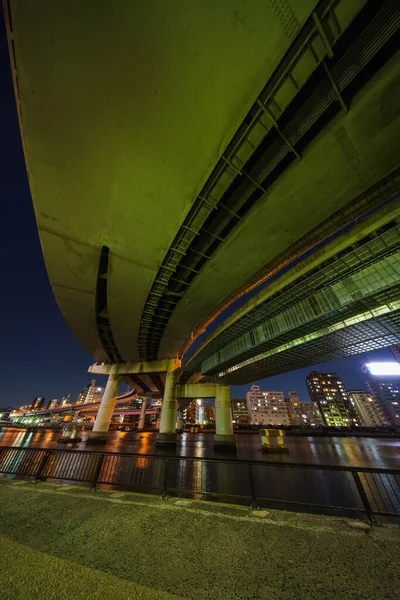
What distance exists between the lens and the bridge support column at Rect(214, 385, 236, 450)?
23.5 m

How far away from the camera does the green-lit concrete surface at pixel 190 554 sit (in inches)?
90.2

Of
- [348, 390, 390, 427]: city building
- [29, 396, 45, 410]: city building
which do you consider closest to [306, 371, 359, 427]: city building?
[348, 390, 390, 427]: city building

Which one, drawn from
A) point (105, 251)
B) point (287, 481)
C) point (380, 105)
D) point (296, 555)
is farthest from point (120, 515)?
point (287, 481)

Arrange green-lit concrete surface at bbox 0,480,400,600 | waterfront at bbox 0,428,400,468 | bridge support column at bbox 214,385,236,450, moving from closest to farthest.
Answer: green-lit concrete surface at bbox 0,480,400,600
waterfront at bbox 0,428,400,468
bridge support column at bbox 214,385,236,450

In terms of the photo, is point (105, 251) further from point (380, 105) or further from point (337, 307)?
point (337, 307)

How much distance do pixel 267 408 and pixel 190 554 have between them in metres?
133

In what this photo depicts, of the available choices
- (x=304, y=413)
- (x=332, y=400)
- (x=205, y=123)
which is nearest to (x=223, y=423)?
(x=205, y=123)

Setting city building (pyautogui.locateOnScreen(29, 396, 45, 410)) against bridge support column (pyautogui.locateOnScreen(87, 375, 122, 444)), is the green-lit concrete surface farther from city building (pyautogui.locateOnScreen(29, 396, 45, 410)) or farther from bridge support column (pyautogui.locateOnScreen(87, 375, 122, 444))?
city building (pyautogui.locateOnScreen(29, 396, 45, 410))

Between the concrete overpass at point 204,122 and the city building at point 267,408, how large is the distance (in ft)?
419

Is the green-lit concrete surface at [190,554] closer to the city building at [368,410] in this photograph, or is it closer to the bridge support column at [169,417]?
the bridge support column at [169,417]

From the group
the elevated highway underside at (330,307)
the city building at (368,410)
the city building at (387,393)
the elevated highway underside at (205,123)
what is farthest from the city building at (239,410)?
the elevated highway underside at (205,123)

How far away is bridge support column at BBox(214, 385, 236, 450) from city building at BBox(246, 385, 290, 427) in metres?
105

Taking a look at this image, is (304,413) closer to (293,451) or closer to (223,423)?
(293,451)

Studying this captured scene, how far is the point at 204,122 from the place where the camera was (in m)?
5.16
